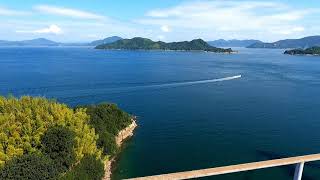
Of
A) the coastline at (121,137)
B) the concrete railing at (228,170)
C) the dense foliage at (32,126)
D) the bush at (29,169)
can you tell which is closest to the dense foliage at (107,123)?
the coastline at (121,137)

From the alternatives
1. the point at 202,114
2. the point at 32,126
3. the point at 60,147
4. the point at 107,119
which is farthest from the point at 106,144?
the point at 202,114

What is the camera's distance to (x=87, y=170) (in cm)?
4472

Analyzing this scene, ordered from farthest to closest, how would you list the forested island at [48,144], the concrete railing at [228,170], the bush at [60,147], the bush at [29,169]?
1. the bush at [60,147]
2. the forested island at [48,144]
3. the concrete railing at [228,170]
4. the bush at [29,169]

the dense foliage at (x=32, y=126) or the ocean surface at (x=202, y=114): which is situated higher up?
the dense foliage at (x=32, y=126)

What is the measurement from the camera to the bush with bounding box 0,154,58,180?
37750 millimetres

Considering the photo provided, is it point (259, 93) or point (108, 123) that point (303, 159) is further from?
point (259, 93)

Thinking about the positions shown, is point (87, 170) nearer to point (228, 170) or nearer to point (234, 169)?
point (228, 170)

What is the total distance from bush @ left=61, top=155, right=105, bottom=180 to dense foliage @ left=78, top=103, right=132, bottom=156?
7.57 meters

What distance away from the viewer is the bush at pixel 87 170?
42.7 m

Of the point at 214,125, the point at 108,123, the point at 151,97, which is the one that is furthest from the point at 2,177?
the point at 151,97

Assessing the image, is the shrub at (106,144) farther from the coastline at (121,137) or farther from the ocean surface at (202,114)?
the ocean surface at (202,114)

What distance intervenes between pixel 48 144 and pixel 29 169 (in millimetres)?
6876

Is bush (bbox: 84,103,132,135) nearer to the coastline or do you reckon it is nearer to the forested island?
the coastline

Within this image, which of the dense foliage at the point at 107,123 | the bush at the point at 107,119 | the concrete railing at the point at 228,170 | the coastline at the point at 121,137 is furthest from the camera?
the bush at the point at 107,119
